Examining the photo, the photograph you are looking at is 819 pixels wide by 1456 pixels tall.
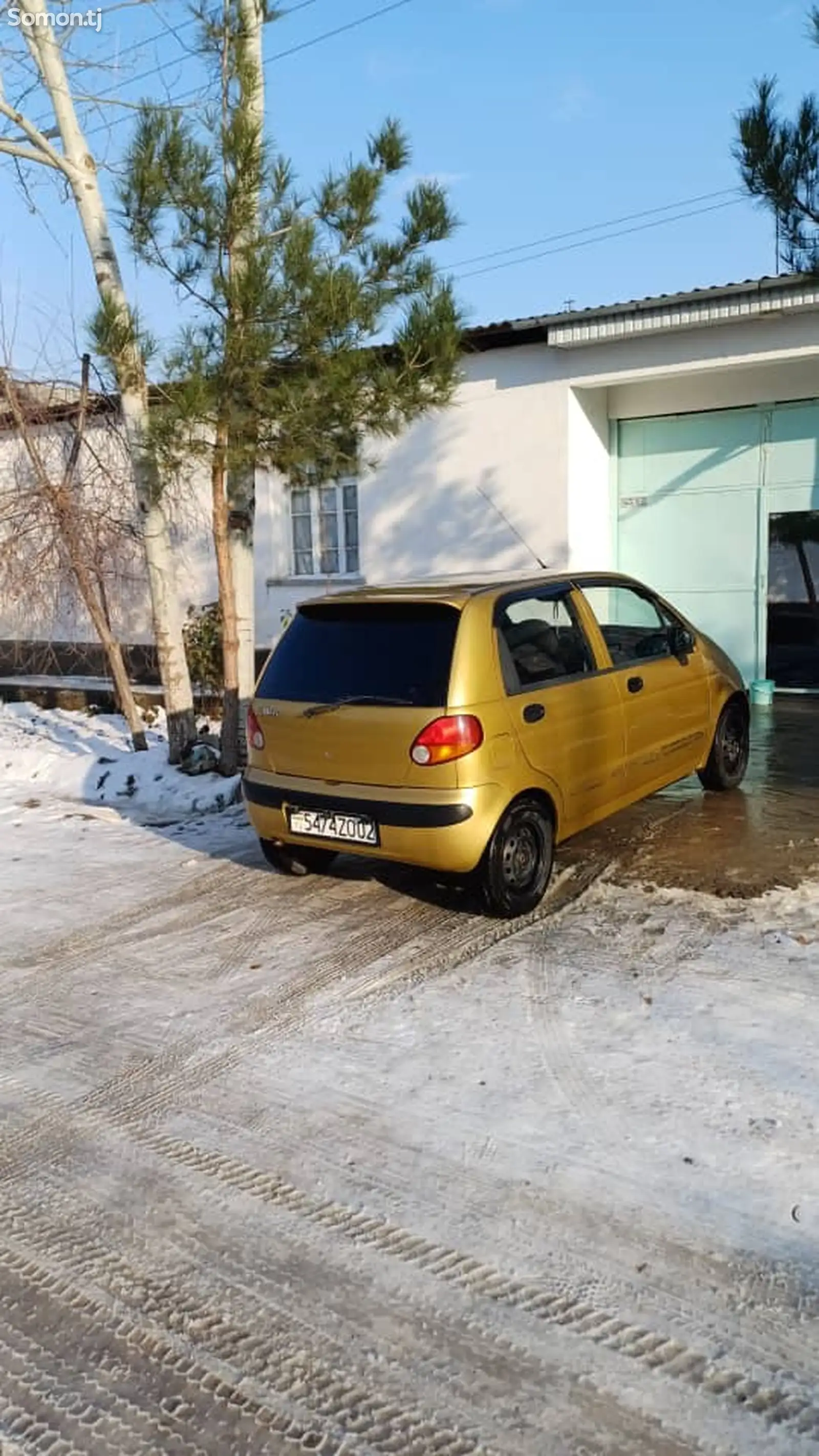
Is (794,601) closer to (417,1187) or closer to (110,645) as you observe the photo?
(110,645)

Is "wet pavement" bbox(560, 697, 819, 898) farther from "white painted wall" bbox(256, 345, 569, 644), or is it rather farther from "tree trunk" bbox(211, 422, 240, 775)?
"white painted wall" bbox(256, 345, 569, 644)

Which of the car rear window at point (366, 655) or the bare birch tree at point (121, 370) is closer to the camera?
the car rear window at point (366, 655)

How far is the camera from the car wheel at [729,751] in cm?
746

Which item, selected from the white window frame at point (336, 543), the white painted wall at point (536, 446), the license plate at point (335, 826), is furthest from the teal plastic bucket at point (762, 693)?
the license plate at point (335, 826)

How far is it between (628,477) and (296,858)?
8.08 m

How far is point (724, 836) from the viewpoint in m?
6.63

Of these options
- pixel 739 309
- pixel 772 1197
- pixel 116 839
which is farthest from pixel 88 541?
pixel 772 1197

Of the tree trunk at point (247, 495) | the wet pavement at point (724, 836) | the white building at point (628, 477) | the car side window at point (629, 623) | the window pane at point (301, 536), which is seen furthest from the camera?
the window pane at point (301, 536)

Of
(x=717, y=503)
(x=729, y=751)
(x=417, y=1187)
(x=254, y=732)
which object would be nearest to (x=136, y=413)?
(x=254, y=732)

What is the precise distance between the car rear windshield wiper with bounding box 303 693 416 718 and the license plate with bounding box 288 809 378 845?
500 mm

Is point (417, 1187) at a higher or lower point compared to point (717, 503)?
lower

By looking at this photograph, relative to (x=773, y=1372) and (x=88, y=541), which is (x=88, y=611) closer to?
(x=88, y=541)

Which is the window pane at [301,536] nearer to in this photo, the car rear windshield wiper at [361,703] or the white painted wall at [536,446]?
the white painted wall at [536,446]

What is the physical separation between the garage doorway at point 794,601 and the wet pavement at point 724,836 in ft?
11.7
